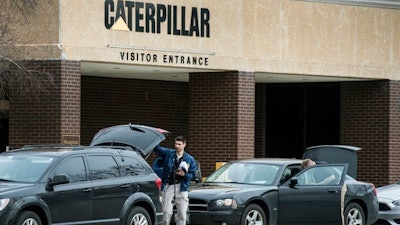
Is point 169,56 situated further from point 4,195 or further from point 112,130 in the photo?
point 4,195

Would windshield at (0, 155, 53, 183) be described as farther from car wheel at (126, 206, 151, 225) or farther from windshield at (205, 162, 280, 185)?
windshield at (205, 162, 280, 185)

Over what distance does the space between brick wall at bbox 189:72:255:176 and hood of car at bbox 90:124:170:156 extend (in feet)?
29.7

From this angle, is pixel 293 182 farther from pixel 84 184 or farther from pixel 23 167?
pixel 23 167

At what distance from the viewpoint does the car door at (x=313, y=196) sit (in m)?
20.2

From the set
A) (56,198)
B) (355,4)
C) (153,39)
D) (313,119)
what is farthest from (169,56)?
(56,198)

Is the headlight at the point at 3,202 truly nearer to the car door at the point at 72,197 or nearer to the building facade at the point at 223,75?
the car door at the point at 72,197

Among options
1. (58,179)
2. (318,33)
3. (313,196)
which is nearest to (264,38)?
(318,33)

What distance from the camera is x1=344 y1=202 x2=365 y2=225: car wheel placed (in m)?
21.4

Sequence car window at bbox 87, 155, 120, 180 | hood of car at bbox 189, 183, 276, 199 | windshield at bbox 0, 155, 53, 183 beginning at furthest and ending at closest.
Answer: hood of car at bbox 189, 183, 276, 199 < car window at bbox 87, 155, 120, 180 < windshield at bbox 0, 155, 53, 183

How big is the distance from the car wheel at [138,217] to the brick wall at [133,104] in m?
12.8

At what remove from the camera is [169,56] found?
86.7ft

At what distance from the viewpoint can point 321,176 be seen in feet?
69.4

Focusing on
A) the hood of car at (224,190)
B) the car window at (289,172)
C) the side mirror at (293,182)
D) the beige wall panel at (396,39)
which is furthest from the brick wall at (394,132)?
the hood of car at (224,190)

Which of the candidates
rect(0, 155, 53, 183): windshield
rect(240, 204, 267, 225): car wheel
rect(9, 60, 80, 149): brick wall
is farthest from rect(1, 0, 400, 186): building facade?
rect(0, 155, 53, 183): windshield
